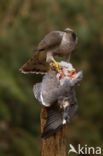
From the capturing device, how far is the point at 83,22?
22.4ft

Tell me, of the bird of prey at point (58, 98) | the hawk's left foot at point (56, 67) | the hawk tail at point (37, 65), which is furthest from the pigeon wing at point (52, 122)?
the hawk tail at point (37, 65)

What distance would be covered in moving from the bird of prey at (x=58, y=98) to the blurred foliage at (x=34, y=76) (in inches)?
76.1

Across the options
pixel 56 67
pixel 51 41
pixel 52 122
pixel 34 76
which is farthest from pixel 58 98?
pixel 34 76

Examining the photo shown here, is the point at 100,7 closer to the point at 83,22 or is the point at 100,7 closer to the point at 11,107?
the point at 83,22

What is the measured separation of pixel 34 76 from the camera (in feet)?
21.1

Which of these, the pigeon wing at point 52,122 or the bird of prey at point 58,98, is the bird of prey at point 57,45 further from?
the pigeon wing at point 52,122

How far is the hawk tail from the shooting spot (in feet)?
10.6

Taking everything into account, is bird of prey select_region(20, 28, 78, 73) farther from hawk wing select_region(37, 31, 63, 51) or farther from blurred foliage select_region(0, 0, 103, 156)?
blurred foliage select_region(0, 0, 103, 156)

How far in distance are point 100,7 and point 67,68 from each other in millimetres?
4940

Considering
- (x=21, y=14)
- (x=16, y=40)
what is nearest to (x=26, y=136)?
(x=16, y=40)

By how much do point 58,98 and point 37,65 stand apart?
50cm

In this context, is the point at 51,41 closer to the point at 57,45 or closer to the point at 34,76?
the point at 57,45

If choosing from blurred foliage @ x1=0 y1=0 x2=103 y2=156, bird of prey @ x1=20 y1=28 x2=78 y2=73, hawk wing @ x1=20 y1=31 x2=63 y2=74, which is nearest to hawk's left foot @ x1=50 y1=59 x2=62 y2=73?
bird of prey @ x1=20 y1=28 x2=78 y2=73

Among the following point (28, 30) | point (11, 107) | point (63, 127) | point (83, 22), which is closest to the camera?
point (63, 127)
